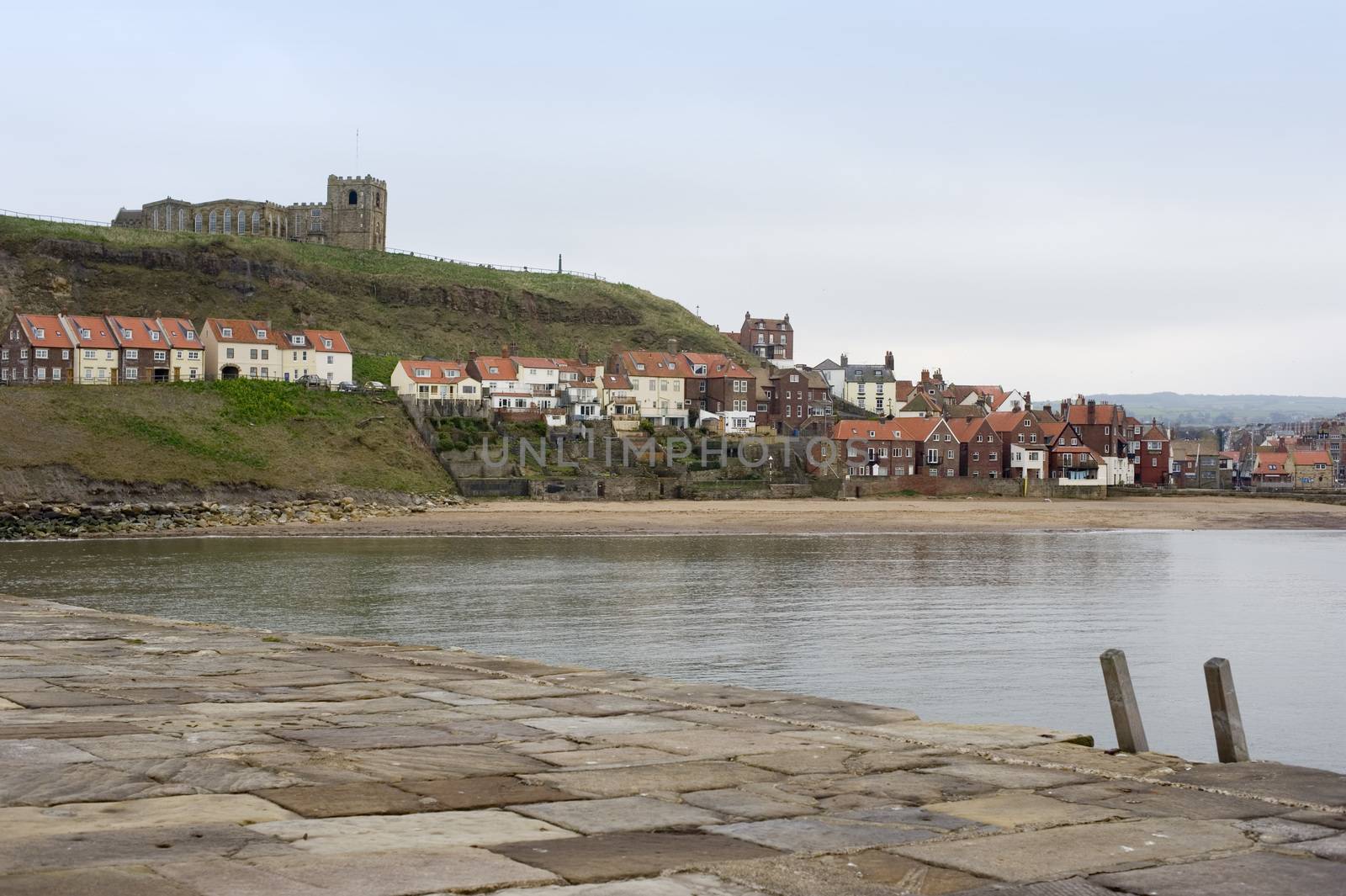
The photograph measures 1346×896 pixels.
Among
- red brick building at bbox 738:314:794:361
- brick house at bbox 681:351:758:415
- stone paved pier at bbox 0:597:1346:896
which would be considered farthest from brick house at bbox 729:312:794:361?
stone paved pier at bbox 0:597:1346:896

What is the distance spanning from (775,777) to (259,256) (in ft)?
420

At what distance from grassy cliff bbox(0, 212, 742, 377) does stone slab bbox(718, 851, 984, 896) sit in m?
106

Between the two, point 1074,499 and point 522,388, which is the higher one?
point 522,388

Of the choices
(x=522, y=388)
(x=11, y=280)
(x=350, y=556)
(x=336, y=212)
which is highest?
(x=336, y=212)

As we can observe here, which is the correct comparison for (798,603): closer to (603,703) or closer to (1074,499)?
(603,703)

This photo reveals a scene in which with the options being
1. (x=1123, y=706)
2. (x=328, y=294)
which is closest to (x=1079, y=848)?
(x=1123, y=706)

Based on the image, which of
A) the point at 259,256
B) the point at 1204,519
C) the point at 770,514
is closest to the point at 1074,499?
the point at 1204,519

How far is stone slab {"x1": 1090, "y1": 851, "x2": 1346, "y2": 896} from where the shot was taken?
756cm

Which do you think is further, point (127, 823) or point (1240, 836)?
point (1240, 836)

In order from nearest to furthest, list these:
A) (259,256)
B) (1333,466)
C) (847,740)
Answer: (847,740), (259,256), (1333,466)

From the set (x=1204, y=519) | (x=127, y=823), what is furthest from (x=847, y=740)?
(x=1204, y=519)

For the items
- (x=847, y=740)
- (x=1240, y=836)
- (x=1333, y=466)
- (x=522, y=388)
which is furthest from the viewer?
(x=1333, y=466)

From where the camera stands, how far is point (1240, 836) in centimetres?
895

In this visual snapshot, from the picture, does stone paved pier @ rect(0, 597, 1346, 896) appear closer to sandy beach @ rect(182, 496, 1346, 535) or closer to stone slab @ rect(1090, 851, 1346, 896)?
stone slab @ rect(1090, 851, 1346, 896)
